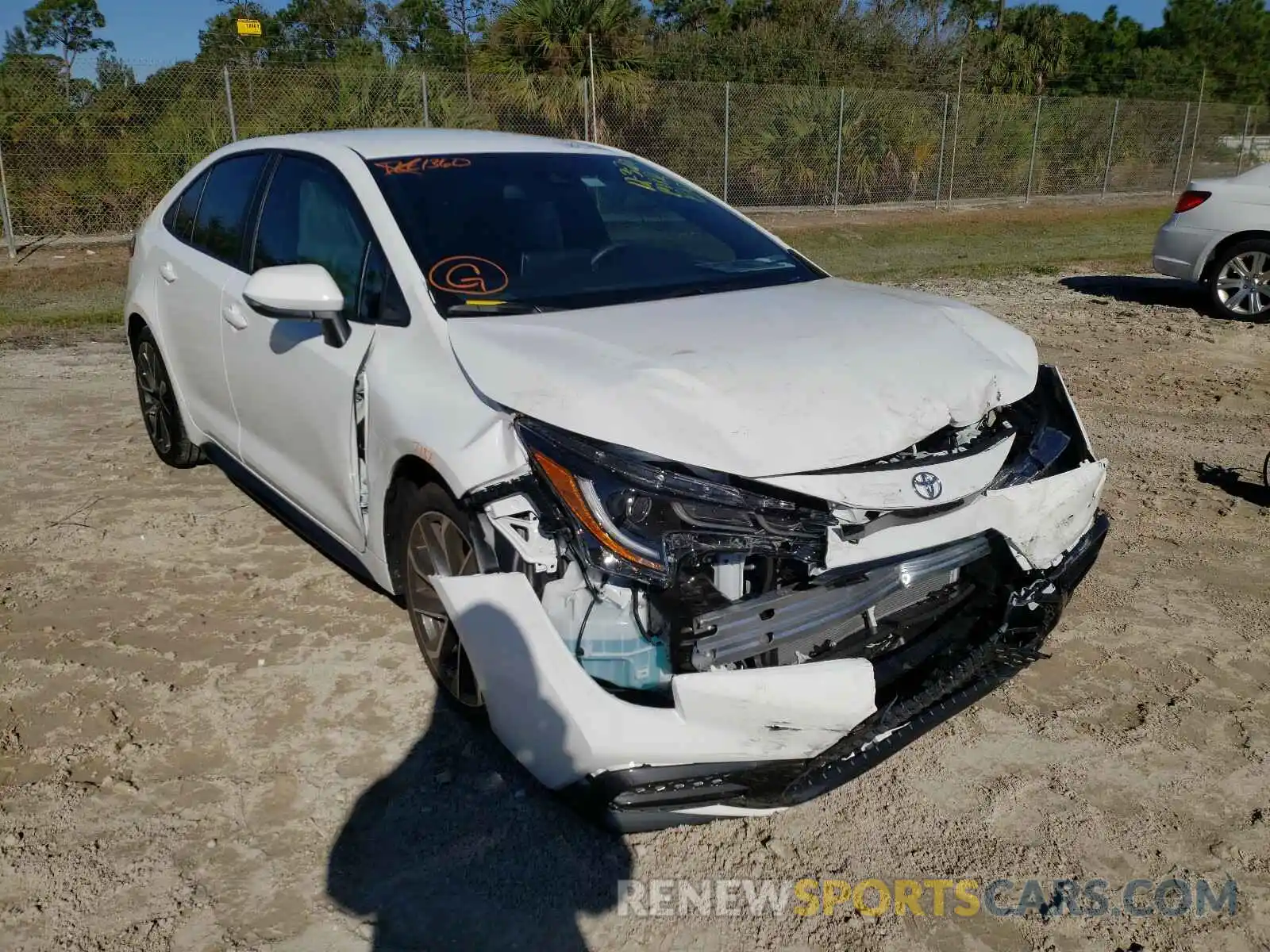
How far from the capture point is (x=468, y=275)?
342 centimetres

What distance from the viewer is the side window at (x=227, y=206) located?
4.39 meters

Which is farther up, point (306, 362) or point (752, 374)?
point (752, 374)

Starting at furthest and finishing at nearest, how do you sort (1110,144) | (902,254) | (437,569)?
(1110,144)
(902,254)
(437,569)

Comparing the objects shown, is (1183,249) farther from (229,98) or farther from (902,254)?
(229,98)

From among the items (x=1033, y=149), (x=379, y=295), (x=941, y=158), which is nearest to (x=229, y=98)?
(x=379, y=295)

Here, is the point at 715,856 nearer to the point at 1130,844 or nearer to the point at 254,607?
the point at 1130,844

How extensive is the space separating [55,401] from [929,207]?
18.0 metres

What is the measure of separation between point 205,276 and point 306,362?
4.04 feet

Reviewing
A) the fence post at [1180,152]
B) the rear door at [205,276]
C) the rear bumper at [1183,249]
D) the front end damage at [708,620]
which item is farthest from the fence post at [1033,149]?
the front end damage at [708,620]

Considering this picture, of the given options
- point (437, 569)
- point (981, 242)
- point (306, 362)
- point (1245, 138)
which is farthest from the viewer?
point (1245, 138)

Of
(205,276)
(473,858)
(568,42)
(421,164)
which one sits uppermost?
(568,42)

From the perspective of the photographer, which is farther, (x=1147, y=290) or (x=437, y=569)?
(x=1147, y=290)

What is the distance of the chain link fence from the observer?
14508mm

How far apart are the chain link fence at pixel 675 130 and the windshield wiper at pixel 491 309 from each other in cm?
1291
